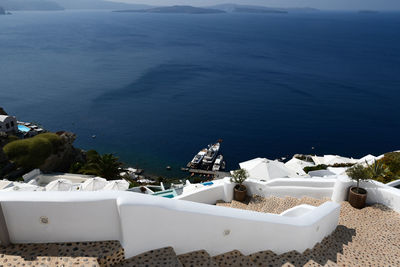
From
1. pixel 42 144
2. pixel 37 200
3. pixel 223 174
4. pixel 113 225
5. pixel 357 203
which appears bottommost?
pixel 223 174

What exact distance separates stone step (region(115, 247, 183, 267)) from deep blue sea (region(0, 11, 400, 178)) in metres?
33.8

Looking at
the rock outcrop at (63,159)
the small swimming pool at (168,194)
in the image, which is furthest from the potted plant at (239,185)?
the rock outcrop at (63,159)

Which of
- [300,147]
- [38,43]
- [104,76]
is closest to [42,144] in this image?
[300,147]

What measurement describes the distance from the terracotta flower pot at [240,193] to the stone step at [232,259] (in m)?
4.92

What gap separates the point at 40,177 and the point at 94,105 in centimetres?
3499

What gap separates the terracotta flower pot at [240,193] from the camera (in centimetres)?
1159

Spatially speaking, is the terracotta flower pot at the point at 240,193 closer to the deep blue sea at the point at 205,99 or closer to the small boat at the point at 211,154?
the small boat at the point at 211,154

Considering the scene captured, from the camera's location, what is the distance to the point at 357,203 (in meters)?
10.4

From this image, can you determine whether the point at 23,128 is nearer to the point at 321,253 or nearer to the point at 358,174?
the point at 358,174

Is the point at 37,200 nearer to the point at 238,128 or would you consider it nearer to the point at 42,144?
the point at 42,144

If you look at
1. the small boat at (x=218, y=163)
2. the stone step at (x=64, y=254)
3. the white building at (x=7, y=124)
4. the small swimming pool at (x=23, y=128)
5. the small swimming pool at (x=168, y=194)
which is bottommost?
the small boat at (x=218, y=163)

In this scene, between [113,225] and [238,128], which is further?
[238,128]

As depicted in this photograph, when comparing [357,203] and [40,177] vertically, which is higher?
[357,203]

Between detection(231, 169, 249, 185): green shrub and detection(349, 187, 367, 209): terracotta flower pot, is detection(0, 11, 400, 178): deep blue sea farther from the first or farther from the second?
detection(349, 187, 367, 209): terracotta flower pot
